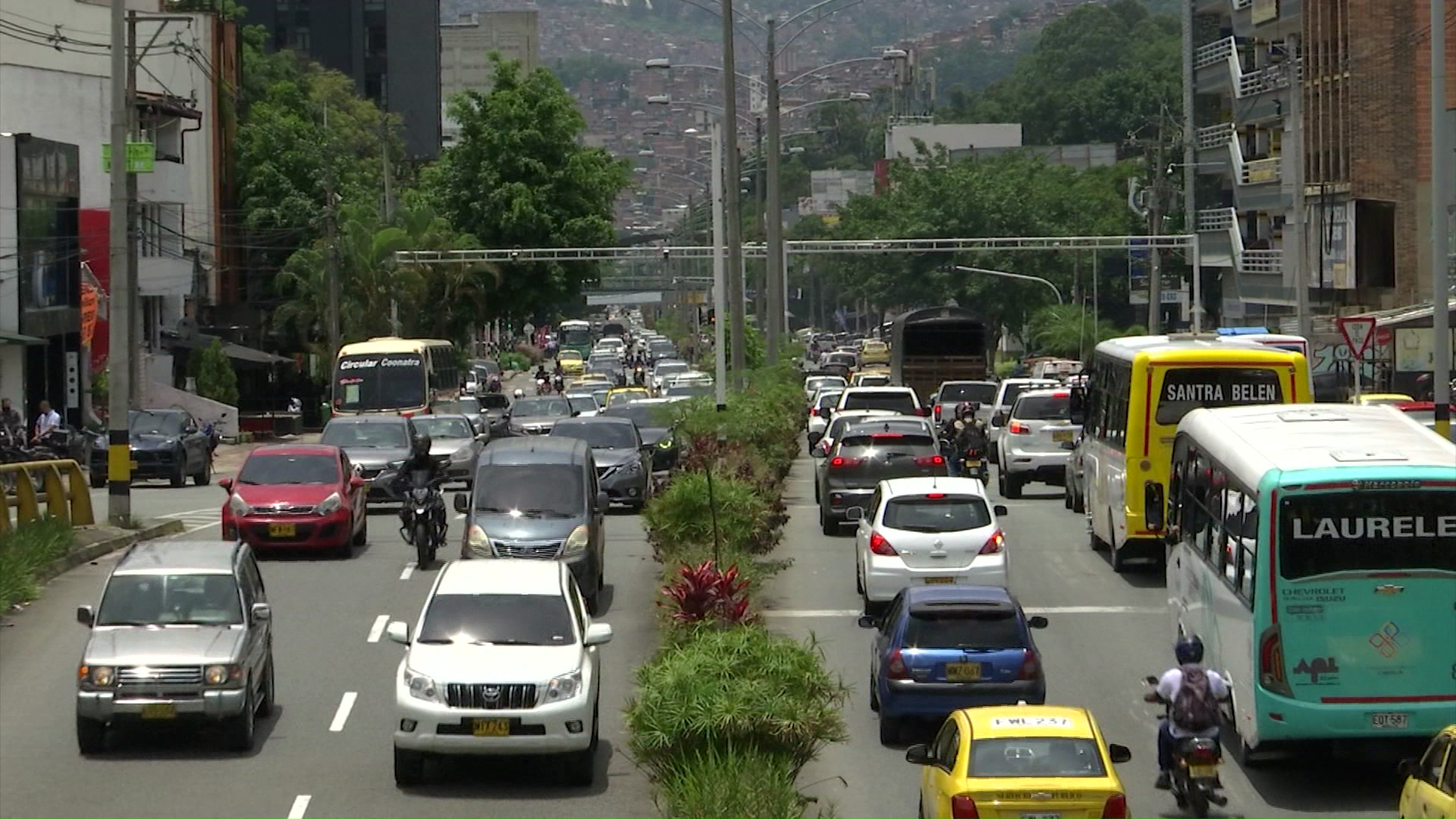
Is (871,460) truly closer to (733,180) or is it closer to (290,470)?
(290,470)

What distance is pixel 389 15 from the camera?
130m

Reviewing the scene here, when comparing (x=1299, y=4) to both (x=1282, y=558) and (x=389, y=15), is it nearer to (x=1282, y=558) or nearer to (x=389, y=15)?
(x=1282, y=558)

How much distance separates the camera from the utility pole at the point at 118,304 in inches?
1174

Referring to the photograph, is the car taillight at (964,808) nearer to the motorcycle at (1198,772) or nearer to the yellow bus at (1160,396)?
the motorcycle at (1198,772)

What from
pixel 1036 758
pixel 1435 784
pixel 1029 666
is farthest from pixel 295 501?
pixel 1435 784

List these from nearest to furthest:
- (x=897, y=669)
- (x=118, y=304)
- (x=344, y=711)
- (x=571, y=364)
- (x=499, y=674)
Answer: (x=499, y=674)
(x=897, y=669)
(x=344, y=711)
(x=118, y=304)
(x=571, y=364)

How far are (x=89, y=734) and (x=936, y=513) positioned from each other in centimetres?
988

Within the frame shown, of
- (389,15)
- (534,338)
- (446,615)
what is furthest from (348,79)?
(446,615)

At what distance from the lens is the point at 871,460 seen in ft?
102

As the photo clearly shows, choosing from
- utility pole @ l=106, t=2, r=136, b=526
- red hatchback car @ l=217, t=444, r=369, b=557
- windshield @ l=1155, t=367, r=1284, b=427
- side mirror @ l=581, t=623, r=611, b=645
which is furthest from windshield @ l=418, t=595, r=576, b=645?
utility pole @ l=106, t=2, r=136, b=526

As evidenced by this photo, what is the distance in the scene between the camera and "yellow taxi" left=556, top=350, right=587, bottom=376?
96894mm

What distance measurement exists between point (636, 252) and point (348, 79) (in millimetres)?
56406

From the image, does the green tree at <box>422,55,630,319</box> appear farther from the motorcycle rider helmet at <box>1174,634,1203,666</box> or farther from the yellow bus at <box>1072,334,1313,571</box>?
the motorcycle rider helmet at <box>1174,634,1203,666</box>

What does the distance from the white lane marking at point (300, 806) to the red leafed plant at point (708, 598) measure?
13.2ft
